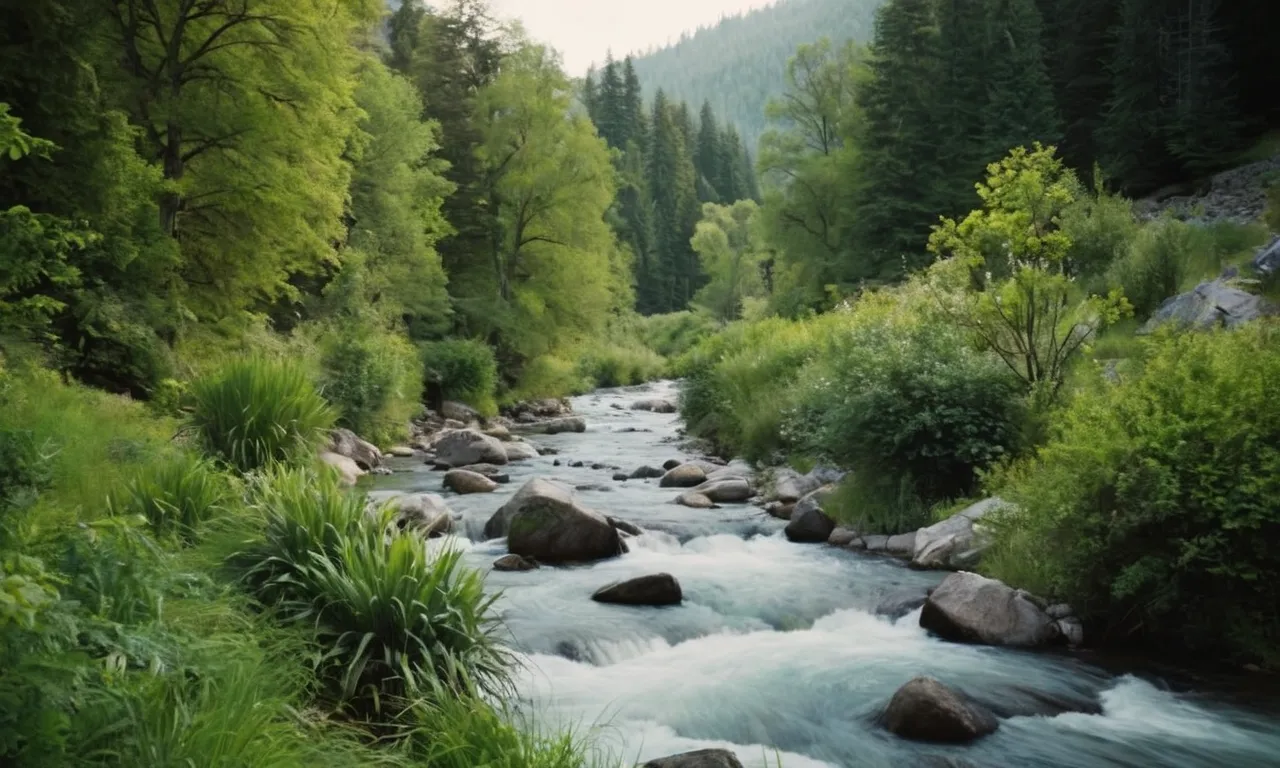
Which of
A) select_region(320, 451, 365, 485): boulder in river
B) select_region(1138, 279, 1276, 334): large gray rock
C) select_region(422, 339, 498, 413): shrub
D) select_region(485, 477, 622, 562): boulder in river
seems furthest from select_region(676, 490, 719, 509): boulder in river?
select_region(422, 339, 498, 413): shrub

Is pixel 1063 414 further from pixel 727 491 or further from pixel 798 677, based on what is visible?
pixel 727 491

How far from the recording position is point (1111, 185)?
3238 cm

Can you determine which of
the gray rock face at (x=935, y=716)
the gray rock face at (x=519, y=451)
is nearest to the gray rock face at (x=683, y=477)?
the gray rock face at (x=519, y=451)

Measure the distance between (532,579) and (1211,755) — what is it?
6.38m

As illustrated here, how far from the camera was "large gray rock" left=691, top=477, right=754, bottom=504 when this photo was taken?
47.6 ft

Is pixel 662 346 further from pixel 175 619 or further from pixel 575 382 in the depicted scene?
pixel 175 619

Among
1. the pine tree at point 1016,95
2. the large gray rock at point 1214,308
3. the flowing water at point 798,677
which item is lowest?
the flowing water at point 798,677

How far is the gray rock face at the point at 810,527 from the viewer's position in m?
11.9

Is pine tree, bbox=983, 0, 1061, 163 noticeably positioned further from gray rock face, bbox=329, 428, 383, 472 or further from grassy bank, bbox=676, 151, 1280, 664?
gray rock face, bbox=329, 428, 383, 472

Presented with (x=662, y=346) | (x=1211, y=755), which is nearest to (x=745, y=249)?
(x=662, y=346)

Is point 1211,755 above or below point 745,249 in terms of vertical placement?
below

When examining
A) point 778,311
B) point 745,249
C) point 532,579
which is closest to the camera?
point 532,579

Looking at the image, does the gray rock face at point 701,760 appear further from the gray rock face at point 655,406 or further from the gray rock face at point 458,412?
the gray rock face at point 655,406

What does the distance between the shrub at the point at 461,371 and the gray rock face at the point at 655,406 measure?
280 inches
